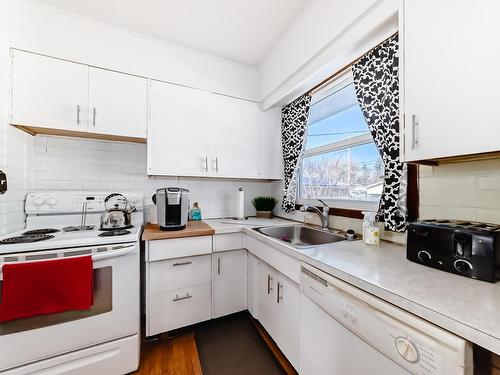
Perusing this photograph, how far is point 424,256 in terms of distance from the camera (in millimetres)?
933

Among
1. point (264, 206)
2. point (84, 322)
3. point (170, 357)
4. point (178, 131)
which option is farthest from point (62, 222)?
point (264, 206)

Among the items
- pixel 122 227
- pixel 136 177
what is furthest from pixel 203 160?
pixel 122 227

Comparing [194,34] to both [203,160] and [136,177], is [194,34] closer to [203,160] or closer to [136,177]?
[203,160]

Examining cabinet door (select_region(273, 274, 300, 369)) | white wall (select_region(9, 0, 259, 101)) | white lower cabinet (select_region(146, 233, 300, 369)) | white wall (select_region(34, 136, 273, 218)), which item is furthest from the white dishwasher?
white wall (select_region(9, 0, 259, 101))

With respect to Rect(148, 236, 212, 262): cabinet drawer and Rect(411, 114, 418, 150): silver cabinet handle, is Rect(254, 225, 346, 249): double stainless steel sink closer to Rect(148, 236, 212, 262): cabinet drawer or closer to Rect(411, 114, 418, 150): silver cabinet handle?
Rect(148, 236, 212, 262): cabinet drawer

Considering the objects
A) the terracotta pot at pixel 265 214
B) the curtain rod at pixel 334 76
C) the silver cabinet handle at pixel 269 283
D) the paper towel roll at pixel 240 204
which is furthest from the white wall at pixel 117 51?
the silver cabinet handle at pixel 269 283

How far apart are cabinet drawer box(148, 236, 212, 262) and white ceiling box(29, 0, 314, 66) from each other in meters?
1.71

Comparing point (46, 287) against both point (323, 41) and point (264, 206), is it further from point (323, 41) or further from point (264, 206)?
point (323, 41)

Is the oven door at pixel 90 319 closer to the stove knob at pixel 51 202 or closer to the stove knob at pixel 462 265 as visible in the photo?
the stove knob at pixel 51 202

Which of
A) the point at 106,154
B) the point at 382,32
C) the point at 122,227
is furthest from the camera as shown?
the point at 106,154

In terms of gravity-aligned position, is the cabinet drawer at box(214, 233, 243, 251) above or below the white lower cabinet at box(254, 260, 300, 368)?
above

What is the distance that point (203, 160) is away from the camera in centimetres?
206

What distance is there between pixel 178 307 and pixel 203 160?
128cm

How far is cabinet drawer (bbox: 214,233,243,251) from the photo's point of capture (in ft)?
6.01
